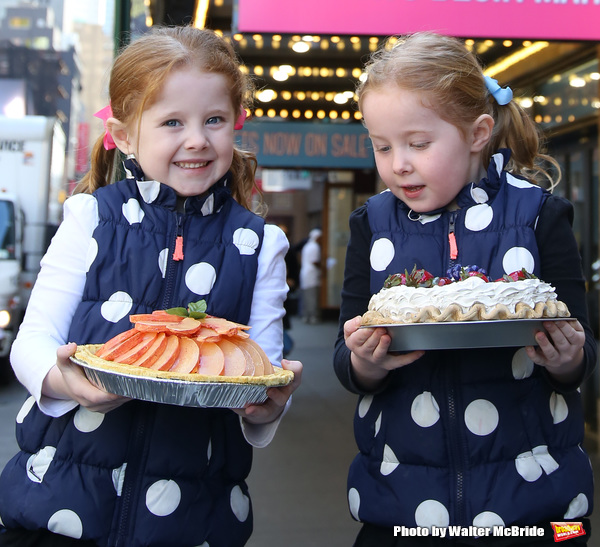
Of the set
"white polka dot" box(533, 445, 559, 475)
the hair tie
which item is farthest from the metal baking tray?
the hair tie

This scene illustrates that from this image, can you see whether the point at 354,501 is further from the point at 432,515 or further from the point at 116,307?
the point at 116,307

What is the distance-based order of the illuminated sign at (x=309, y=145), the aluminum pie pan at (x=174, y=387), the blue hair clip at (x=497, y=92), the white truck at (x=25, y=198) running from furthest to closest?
the illuminated sign at (x=309, y=145)
the white truck at (x=25, y=198)
the blue hair clip at (x=497, y=92)
the aluminum pie pan at (x=174, y=387)

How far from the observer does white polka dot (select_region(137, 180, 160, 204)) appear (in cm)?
217

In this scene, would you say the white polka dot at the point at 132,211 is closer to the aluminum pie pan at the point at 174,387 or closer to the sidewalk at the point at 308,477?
the aluminum pie pan at the point at 174,387

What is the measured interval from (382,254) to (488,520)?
0.75 meters

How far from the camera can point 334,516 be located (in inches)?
198

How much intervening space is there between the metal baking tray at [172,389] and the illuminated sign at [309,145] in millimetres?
10521

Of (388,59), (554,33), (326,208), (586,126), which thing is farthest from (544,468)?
(326,208)

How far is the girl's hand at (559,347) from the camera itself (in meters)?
1.88

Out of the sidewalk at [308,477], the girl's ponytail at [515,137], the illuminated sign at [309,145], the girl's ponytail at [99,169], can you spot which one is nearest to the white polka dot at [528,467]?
the girl's ponytail at [515,137]

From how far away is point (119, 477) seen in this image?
197 cm

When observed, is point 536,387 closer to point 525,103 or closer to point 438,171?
point 438,171

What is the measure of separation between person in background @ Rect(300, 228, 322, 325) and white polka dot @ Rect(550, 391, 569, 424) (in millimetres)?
16200

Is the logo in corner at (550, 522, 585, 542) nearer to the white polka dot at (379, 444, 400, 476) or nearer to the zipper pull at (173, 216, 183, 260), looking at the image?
the white polka dot at (379, 444, 400, 476)
